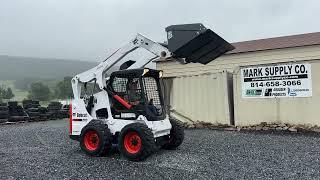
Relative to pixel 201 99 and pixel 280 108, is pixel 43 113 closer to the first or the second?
pixel 201 99

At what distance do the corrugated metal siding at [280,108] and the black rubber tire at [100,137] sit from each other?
21.3 ft

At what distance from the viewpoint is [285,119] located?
45.0 feet

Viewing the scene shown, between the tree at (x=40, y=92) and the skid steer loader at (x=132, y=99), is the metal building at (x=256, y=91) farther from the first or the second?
the tree at (x=40, y=92)

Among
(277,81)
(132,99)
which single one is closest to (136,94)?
(132,99)

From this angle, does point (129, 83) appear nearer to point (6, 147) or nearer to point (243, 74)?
point (6, 147)

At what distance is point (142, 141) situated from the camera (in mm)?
8625

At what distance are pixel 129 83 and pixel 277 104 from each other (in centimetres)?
639

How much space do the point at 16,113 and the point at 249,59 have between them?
1258 cm

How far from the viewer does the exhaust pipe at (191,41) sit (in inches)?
349

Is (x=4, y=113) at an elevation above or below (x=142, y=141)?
above

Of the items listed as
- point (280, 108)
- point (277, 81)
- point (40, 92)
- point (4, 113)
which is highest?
point (40, 92)

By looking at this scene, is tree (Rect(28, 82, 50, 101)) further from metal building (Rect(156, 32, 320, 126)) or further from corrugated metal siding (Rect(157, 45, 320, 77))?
metal building (Rect(156, 32, 320, 126))

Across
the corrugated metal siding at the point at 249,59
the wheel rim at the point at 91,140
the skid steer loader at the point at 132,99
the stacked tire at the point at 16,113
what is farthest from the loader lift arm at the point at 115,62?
the stacked tire at the point at 16,113

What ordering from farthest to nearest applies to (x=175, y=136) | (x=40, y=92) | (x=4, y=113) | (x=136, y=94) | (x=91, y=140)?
(x=40, y=92), (x=4, y=113), (x=175, y=136), (x=91, y=140), (x=136, y=94)
